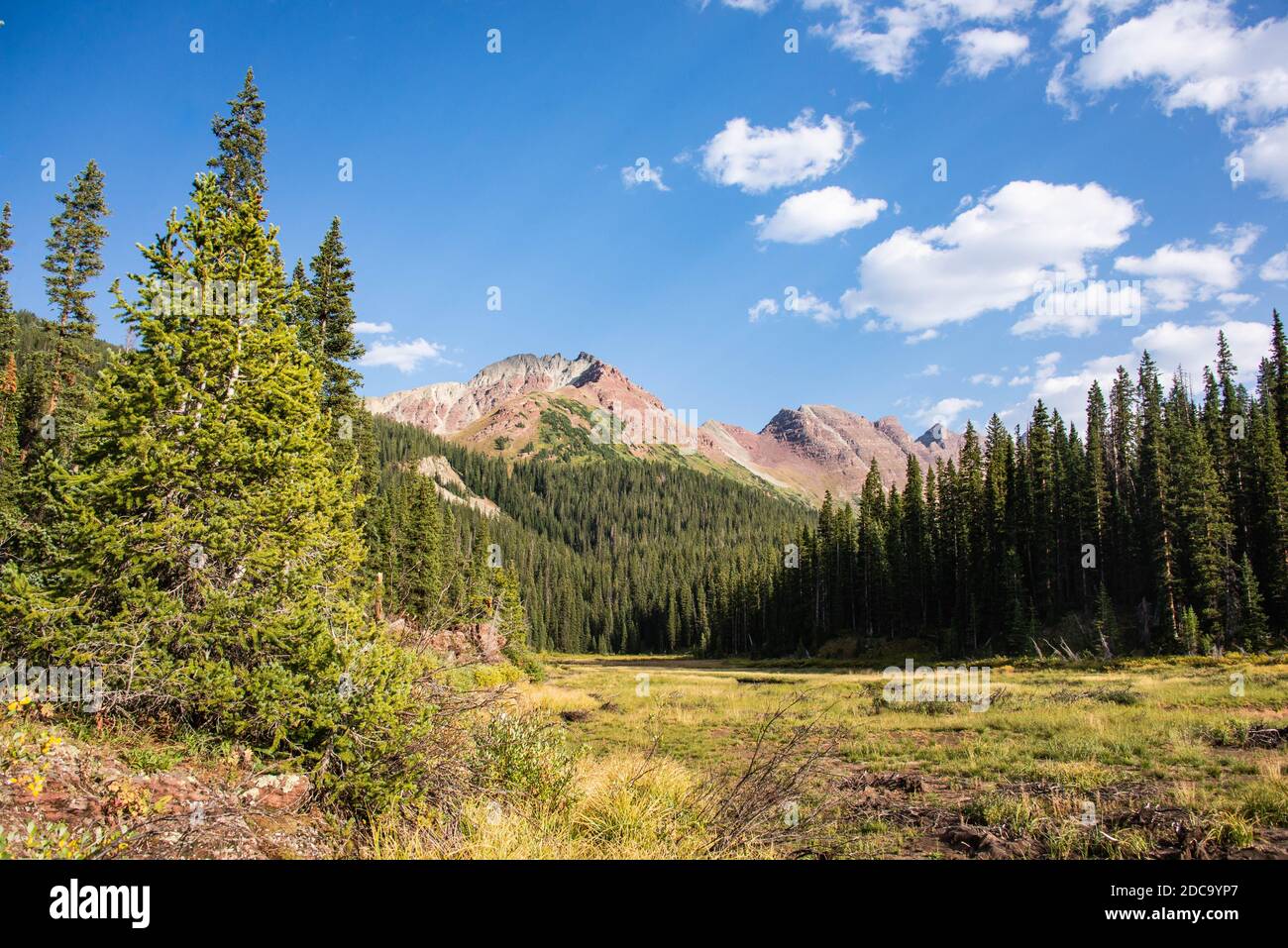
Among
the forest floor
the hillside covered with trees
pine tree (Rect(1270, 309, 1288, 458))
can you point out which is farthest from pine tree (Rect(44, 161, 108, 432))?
pine tree (Rect(1270, 309, 1288, 458))

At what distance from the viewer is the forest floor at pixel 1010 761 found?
861cm

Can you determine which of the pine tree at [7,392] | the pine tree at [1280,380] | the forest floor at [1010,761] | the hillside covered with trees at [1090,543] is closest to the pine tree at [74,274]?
the pine tree at [7,392]

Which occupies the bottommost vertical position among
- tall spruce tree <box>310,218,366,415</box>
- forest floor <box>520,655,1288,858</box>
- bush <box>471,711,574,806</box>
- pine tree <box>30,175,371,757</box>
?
forest floor <box>520,655,1288,858</box>

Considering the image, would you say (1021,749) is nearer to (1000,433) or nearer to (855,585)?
(855,585)

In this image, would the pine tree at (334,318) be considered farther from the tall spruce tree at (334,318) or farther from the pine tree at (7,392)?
the pine tree at (7,392)

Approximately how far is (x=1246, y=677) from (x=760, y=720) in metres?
23.1

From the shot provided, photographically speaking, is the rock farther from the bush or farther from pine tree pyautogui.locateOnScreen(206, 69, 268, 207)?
pine tree pyautogui.locateOnScreen(206, 69, 268, 207)

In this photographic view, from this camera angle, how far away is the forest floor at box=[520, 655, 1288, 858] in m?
8.61

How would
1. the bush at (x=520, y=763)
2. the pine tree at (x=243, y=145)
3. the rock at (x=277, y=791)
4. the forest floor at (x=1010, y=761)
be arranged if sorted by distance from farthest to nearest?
the pine tree at (x=243, y=145) → the forest floor at (x=1010, y=761) → the bush at (x=520, y=763) → the rock at (x=277, y=791)

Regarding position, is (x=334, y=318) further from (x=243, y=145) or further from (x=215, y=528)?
(x=215, y=528)
